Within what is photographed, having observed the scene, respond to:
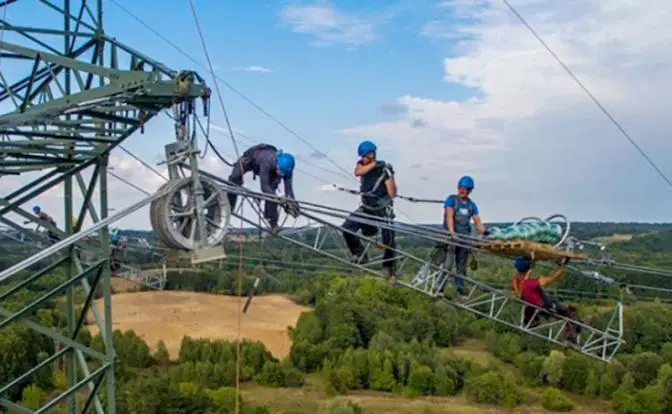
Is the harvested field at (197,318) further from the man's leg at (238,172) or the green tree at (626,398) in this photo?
the man's leg at (238,172)

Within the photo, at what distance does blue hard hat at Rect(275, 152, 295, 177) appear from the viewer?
14.1 metres

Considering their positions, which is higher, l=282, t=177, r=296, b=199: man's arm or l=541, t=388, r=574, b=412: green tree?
l=282, t=177, r=296, b=199: man's arm

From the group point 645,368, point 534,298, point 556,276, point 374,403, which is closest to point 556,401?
point 645,368

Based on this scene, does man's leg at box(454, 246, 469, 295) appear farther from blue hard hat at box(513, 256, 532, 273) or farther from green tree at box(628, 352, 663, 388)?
green tree at box(628, 352, 663, 388)

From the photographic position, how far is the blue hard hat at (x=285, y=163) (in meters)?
14.1

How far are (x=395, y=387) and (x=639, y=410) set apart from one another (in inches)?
955

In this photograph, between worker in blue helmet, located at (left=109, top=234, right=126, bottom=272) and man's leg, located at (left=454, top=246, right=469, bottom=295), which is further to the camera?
worker in blue helmet, located at (left=109, top=234, right=126, bottom=272)

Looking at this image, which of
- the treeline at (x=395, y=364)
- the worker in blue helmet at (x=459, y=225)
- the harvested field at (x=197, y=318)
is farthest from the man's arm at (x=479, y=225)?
the harvested field at (x=197, y=318)

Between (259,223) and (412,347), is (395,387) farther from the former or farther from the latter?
(259,223)

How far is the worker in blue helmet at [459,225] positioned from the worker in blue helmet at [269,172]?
3535 mm

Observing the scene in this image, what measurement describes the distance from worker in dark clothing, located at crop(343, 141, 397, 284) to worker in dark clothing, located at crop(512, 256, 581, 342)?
103 inches

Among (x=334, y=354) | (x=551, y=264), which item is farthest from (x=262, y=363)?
(x=551, y=264)

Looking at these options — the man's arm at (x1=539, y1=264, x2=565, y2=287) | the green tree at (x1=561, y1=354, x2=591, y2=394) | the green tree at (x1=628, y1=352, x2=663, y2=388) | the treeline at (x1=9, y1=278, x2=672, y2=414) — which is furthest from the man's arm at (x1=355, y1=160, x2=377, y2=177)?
the green tree at (x1=561, y1=354, x2=591, y2=394)

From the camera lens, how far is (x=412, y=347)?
97375mm
